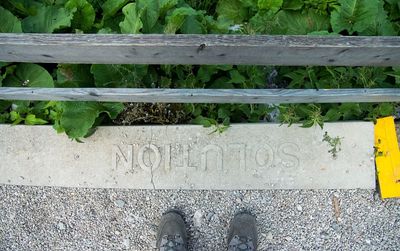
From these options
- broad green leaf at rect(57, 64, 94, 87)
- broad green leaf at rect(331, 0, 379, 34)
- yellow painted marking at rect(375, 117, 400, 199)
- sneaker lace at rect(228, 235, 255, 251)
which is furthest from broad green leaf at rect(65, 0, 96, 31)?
yellow painted marking at rect(375, 117, 400, 199)

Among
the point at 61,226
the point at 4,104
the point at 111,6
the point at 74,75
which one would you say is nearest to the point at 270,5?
the point at 111,6

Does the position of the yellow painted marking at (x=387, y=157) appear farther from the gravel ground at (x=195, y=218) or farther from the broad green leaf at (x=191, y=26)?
the broad green leaf at (x=191, y=26)

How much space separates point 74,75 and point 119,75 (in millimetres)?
268

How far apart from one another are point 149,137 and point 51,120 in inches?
25.2

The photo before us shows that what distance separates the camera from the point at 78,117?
2689 millimetres

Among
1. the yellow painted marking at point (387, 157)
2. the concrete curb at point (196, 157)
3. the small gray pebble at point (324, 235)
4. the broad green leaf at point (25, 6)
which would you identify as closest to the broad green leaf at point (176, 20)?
the concrete curb at point (196, 157)

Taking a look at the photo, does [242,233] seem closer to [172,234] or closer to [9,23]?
[172,234]

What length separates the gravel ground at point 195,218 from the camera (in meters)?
2.91

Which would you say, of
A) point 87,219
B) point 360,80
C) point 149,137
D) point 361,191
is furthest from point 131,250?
point 360,80

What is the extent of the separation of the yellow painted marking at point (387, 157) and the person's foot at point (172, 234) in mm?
1279

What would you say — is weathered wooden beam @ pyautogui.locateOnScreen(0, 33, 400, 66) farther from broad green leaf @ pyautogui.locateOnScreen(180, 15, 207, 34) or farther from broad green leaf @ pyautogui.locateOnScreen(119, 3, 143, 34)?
broad green leaf @ pyautogui.locateOnScreen(180, 15, 207, 34)

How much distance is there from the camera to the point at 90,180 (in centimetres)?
295

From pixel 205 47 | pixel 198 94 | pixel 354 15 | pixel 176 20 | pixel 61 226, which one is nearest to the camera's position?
pixel 205 47

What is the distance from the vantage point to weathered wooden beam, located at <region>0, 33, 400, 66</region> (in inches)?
63.5
